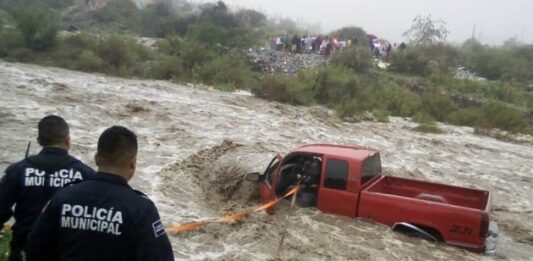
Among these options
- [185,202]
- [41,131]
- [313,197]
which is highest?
[41,131]

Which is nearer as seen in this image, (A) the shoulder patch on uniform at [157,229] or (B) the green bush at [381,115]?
(A) the shoulder patch on uniform at [157,229]

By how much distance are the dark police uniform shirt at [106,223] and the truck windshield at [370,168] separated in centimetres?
545

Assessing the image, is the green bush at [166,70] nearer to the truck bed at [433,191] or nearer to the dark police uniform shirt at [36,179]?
the truck bed at [433,191]

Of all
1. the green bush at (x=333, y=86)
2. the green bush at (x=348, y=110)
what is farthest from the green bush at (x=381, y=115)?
the green bush at (x=333, y=86)

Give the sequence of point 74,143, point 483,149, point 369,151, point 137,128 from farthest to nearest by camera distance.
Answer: point 483,149
point 137,128
point 74,143
point 369,151

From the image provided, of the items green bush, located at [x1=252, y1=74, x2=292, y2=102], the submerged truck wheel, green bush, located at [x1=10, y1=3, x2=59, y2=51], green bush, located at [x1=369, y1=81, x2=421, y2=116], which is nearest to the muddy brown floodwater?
the submerged truck wheel

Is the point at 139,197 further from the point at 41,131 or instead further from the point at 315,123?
the point at 315,123

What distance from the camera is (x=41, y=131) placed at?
141 inches

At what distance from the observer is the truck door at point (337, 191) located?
756 cm

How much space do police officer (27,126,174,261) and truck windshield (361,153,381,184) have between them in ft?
17.8

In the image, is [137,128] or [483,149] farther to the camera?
[483,149]

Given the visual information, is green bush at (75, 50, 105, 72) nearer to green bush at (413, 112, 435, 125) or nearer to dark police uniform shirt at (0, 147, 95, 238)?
green bush at (413, 112, 435, 125)

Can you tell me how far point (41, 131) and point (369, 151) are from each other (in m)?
5.49

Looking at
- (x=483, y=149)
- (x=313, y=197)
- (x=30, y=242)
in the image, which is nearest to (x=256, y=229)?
(x=313, y=197)
